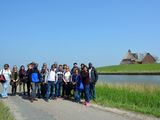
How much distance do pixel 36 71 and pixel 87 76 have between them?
2.91m

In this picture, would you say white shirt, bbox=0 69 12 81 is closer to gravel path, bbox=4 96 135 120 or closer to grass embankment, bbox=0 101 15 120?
gravel path, bbox=4 96 135 120

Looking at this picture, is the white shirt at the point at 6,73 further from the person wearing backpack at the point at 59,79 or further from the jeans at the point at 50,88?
the person wearing backpack at the point at 59,79

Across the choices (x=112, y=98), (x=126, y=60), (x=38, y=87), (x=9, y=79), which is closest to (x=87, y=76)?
(x=112, y=98)

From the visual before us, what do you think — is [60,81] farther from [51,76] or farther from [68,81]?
[51,76]

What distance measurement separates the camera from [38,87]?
22.9m

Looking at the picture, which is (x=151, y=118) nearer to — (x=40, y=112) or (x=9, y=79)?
(x=40, y=112)

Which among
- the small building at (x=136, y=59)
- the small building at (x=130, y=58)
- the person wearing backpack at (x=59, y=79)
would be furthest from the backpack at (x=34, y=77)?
the small building at (x=130, y=58)

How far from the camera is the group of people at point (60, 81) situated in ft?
68.6

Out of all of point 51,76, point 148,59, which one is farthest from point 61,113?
point 148,59

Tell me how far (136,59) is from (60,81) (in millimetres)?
117167

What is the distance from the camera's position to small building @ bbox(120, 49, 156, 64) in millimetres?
133875

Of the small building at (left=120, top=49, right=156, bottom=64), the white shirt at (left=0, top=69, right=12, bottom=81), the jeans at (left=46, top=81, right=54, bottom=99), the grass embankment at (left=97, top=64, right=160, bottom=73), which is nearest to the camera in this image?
the jeans at (left=46, top=81, right=54, bottom=99)

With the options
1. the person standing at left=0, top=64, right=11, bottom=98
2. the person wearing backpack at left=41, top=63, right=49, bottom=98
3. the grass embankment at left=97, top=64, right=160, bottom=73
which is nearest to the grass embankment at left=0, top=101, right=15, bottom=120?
the person wearing backpack at left=41, top=63, right=49, bottom=98

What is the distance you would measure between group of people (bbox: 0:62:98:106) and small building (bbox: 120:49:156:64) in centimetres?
11128
